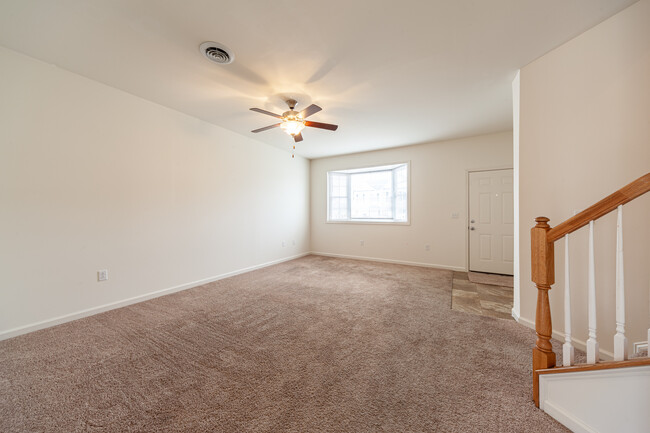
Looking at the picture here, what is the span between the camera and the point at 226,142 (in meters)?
A: 4.11

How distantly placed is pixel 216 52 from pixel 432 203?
440 cm

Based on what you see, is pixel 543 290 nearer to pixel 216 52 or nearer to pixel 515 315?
pixel 515 315

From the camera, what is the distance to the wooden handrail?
103 cm

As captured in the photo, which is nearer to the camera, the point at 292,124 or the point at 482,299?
the point at 292,124

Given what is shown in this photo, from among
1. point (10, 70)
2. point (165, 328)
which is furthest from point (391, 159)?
point (10, 70)

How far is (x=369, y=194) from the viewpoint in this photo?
5922 millimetres

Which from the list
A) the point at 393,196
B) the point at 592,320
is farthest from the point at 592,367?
the point at 393,196

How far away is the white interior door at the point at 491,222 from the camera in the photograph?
13.7ft

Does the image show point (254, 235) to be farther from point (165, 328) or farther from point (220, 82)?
point (220, 82)

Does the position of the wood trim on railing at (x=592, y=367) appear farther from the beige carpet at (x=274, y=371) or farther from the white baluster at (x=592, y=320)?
the beige carpet at (x=274, y=371)

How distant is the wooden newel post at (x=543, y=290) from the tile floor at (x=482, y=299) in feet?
4.39

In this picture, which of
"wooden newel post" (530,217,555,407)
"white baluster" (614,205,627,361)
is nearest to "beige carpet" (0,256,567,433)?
"wooden newel post" (530,217,555,407)

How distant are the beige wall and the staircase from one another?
845 millimetres

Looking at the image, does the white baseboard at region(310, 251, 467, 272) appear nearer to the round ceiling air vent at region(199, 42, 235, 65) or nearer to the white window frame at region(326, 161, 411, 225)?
the white window frame at region(326, 161, 411, 225)
